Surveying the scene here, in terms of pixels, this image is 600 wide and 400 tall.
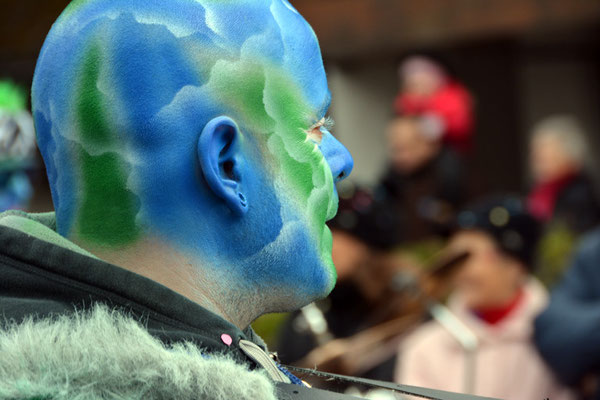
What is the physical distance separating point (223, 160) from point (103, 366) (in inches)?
12.9

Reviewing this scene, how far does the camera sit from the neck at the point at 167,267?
133cm

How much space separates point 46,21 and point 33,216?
8.30m

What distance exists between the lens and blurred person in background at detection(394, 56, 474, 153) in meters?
6.84

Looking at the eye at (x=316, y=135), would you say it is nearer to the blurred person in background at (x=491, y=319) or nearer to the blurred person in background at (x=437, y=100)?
the blurred person in background at (x=491, y=319)

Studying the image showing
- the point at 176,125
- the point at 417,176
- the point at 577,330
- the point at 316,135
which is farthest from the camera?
the point at 417,176

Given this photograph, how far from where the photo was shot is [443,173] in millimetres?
6445

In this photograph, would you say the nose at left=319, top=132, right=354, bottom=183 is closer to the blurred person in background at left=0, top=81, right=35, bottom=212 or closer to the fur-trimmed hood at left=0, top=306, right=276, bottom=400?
the fur-trimmed hood at left=0, top=306, right=276, bottom=400

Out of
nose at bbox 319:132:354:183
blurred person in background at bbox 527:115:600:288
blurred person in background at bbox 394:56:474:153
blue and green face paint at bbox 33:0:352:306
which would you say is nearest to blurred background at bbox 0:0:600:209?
blurred person in background at bbox 394:56:474:153

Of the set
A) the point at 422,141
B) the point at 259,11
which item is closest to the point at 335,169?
the point at 259,11

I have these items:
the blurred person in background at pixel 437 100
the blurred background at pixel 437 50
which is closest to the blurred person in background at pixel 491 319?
the blurred person in background at pixel 437 100

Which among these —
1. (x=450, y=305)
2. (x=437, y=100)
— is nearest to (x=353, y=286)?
(x=450, y=305)

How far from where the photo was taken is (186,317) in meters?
1.28

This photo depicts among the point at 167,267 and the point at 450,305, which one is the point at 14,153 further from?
the point at 167,267

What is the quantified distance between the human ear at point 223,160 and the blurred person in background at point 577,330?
113 inches
